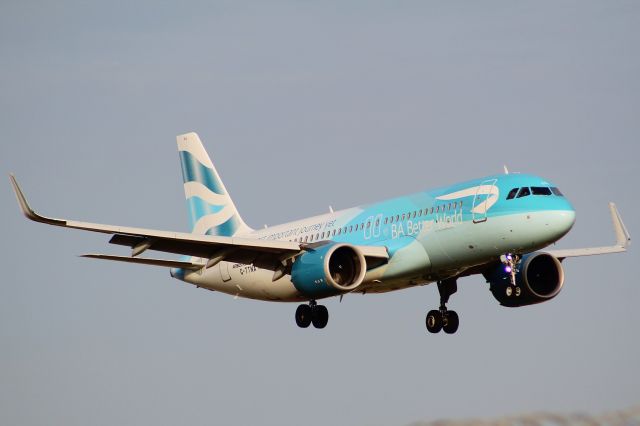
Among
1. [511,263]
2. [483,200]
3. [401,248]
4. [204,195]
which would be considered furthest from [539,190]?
[204,195]

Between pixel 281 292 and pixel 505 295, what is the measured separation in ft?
29.7

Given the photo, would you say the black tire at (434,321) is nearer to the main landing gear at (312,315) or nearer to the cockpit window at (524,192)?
the main landing gear at (312,315)

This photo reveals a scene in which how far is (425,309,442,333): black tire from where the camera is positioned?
193 ft

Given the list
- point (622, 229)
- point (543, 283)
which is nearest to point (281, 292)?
point (543, 283)

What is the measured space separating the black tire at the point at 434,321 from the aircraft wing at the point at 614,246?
5853 mm

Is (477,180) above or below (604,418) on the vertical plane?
above

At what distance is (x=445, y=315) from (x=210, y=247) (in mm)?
10390

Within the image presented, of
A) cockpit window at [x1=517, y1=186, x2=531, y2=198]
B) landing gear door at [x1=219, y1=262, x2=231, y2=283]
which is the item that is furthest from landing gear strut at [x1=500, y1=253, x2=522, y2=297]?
landing gear door at [x1=219, y1=262, x2=231, y2=283]

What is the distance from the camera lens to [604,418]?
43062 mm

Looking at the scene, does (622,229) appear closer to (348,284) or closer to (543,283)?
(543,283)

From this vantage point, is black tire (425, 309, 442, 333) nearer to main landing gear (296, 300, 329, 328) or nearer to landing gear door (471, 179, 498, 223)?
main landing gear (296, 300, 329, 328)

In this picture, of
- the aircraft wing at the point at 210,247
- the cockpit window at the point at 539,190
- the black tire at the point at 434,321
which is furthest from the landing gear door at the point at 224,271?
the cockpit window at the point at 539,190

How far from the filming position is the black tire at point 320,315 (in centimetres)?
5838

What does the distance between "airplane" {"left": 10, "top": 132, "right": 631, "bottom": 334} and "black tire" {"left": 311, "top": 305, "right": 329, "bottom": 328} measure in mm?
41
